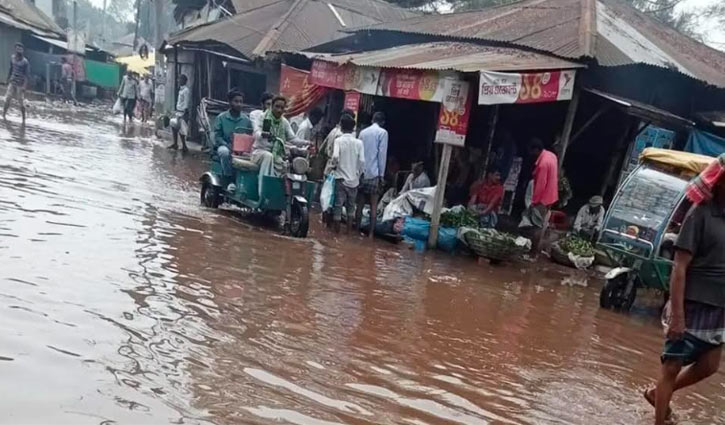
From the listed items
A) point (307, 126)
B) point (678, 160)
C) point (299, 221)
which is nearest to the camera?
point (678, 160)

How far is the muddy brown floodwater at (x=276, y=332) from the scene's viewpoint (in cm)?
369

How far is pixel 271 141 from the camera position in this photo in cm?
926

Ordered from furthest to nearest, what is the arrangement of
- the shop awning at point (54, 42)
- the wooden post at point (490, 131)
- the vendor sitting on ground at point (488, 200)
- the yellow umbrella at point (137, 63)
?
1. the yellow umbrella at point (137, 63)
2. the shop awning at point (54, 42)
3. the wooden post at point (490, 131)
4. the vendor sitting on ground at point (488, 200)

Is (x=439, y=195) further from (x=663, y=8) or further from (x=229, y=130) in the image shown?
(x=663, y=8)

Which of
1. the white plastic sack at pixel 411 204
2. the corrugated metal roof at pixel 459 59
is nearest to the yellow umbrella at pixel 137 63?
the corrugated metal roof at pixel 459 59

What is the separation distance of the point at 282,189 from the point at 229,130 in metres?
1.67

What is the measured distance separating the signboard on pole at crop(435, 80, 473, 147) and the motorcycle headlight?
2044mm

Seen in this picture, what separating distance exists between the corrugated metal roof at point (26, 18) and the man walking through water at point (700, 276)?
30.6 metres

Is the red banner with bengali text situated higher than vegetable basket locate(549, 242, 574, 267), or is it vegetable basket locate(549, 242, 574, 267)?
the red banner with bengali text

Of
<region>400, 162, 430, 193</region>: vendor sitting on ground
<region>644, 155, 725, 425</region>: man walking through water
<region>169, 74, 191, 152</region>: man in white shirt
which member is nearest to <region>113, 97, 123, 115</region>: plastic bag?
<region>169, 74, 191, 152</region>: man in white shirt

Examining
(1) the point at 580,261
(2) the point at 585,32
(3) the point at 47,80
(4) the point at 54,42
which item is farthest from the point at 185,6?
(1) the point at 580,261

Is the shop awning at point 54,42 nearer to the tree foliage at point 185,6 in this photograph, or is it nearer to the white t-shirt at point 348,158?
the tree foliage at point 185,6

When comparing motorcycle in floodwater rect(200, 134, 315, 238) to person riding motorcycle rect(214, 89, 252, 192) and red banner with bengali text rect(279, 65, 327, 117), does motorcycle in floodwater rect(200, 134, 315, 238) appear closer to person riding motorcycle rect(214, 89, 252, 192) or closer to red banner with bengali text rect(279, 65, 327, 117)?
person riding motorcycle rect(214, 89, 252, 192)

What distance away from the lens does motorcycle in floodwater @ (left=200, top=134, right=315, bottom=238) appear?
9062 mm
